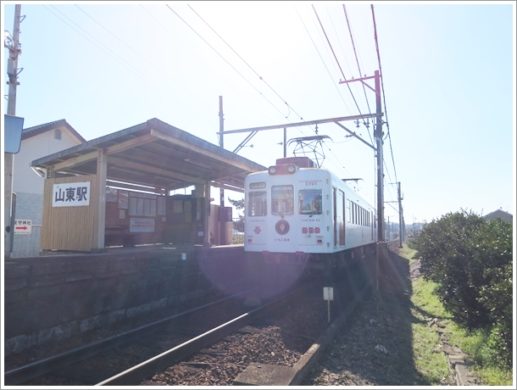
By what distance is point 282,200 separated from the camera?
37.0 ft

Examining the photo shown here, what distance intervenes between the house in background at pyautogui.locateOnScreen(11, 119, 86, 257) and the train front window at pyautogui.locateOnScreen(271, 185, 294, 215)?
1229cm

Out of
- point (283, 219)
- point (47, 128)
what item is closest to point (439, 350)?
point (283, 219)

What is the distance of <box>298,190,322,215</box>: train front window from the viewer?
1078cm

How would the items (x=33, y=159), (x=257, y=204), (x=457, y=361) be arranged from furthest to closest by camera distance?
(x=33, y=159), (x=257, y=204), (x=457, y=361)

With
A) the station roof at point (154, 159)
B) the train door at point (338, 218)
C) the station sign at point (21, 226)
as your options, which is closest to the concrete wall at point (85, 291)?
the station sign at point (21, 226)

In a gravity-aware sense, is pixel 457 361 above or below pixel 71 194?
below

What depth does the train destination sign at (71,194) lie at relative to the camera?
440 inches

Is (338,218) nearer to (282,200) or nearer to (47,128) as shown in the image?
(282,200)

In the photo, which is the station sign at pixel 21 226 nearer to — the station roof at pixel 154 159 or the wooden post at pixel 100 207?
the wooden post at pixel 100 207

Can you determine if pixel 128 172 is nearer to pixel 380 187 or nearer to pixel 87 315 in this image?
pixel 87 315

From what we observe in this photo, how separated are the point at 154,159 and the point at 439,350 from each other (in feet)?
29.2

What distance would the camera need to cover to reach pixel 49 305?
7285 millimetres

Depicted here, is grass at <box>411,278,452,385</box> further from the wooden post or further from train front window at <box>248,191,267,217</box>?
the wooden post

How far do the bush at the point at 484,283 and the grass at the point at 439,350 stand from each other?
243 mm
